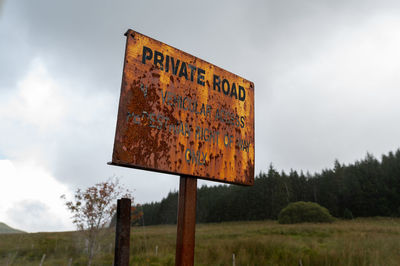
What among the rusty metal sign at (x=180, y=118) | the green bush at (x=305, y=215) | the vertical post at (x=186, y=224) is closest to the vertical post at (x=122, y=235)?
the rusty metal sign at (x=180, y=118)

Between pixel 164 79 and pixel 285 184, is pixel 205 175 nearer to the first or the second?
pixel 164 79

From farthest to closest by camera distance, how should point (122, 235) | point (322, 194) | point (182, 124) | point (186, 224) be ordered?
1. point (322, 194)
2. point (182, 124)
3. point (186, 224)
4. point (122, 235)

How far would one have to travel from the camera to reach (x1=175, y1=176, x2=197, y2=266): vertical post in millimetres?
3104

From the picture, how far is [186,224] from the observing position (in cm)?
319

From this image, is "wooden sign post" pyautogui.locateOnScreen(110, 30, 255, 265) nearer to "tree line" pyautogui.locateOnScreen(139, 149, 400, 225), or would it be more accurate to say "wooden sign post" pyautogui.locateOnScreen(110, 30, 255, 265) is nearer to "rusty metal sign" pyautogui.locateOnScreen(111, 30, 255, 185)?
"rusty metal sign" pyautogui.locateOnScreen(111, 30, 255, 185)

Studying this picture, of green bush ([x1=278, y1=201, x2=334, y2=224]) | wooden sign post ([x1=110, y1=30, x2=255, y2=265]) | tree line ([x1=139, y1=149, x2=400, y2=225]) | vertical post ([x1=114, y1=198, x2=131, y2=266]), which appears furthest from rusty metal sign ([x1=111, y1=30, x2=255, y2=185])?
tree line ([x1=139, y1=149, x2=400, y2=225])

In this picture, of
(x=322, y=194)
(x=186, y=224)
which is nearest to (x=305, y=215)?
(x=322, y=194)

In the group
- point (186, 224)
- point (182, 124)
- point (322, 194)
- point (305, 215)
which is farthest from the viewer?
point (322, 194)

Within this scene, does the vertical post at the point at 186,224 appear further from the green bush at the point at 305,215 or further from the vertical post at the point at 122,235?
the green bush at the point at 305,215

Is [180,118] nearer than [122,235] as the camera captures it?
No

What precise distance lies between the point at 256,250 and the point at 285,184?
1971 inches

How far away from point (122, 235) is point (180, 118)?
1.47 metres

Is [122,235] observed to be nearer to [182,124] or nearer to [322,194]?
[182,124]

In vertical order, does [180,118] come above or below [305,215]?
above
